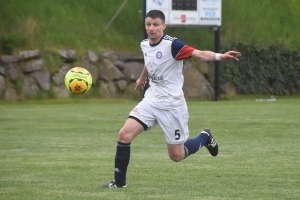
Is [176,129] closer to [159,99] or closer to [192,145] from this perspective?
[159,99]

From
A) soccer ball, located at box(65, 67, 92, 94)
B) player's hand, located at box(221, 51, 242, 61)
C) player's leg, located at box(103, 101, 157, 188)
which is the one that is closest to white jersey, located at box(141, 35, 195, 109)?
player's leg, located at box(103, 101, 157, 188)

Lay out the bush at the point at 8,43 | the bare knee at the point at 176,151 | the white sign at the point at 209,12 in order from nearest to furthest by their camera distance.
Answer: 1. the bare knee at the point at 176,151
2. the bush at the point at 8,43
3. the white sign at the point at 209,12

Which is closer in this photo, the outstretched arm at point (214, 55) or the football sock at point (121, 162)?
the outstretched arm at point (214, 55)

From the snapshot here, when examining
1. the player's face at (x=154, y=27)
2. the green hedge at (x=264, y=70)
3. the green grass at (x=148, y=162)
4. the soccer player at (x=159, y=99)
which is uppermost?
the player's face at (x=154, y=27)

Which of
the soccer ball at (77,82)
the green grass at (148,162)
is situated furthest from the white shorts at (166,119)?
the soccer ball at (77,82)

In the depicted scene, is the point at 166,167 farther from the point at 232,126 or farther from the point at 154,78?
the point at 232,126

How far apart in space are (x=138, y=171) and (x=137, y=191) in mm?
1587

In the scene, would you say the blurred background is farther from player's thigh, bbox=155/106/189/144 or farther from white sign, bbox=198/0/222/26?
player's thigh, bbox=155/106/189/144

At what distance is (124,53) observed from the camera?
→ 2880 cm

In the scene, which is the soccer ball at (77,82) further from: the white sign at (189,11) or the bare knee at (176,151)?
the white sign at (189,11)

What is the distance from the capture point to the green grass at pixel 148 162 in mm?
7109

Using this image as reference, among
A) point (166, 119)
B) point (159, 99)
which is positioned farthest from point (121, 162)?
point (159, 99)

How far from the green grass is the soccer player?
1.37 ft

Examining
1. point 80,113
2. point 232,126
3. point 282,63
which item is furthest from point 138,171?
point 282,63
